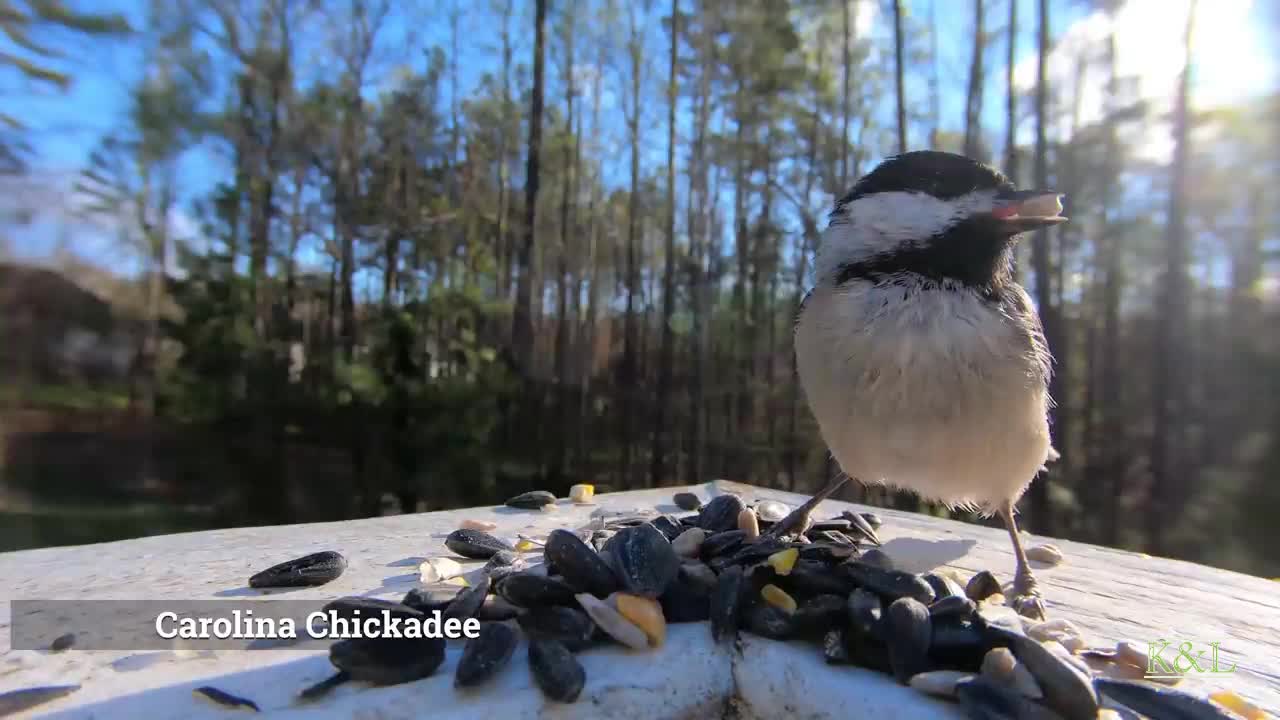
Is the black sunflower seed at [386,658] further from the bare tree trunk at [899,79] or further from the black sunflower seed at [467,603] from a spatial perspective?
the bare tree trunk at [899,79]

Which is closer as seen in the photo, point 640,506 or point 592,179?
point 640,506

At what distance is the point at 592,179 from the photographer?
848cm

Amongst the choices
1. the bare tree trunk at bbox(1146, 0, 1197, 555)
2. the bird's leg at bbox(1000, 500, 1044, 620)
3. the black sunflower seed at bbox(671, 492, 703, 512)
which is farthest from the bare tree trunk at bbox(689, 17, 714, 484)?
the bird's leg at bbox(1000, 500, 1044, 620)

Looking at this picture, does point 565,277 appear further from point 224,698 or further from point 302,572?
point 224,698

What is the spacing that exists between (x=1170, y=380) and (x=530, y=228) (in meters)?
5.84

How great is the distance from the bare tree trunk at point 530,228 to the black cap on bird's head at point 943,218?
553cm

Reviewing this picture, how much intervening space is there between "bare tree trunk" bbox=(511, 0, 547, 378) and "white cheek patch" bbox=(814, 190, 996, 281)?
5446 millimetres

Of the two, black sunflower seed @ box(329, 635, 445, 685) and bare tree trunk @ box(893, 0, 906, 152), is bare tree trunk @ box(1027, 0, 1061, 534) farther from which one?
black sunflower seed @ box(329, 635, 445, 685)

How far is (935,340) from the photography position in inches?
42.6

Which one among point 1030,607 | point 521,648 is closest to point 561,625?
point 521,648

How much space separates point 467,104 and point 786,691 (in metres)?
8.15

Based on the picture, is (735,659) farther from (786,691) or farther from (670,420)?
(670,420)

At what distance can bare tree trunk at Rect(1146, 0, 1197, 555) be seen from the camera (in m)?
4.69

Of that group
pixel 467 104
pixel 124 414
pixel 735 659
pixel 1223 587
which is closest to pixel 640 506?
pixel 735 659
